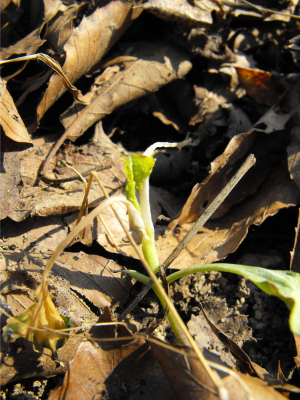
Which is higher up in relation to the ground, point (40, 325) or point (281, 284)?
point (281, 284)

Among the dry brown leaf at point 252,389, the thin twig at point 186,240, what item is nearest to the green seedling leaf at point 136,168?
the thin twig at point 186,240

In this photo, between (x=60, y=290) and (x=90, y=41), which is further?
(x=90, y=41)

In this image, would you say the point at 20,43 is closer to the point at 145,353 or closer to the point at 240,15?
the point at 240,15

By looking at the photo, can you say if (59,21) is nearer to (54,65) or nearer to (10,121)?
(54,65)

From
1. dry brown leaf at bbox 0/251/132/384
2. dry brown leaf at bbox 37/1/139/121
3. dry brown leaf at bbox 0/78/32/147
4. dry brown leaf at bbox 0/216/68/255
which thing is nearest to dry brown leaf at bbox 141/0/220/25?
dry brown leaf at bbox 37/1/139/121

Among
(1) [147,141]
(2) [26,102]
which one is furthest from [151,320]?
(2) [26,102]

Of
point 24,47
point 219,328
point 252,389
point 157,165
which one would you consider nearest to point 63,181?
point 157,165

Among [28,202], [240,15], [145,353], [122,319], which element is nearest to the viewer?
[145,353]
